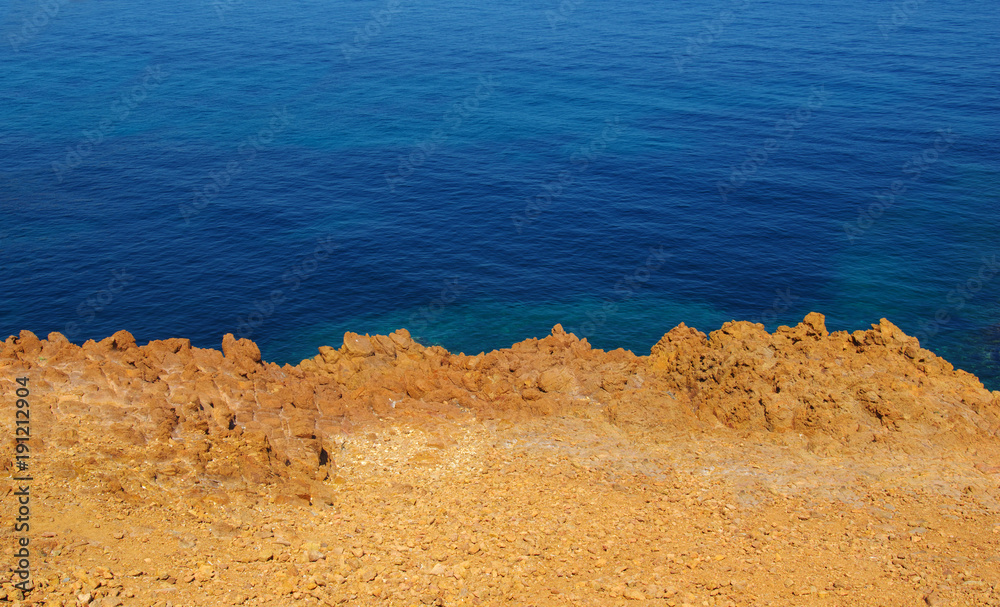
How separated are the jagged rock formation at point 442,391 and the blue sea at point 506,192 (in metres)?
25.1

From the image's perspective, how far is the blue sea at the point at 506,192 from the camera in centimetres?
8012

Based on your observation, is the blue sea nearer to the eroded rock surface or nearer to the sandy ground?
the eroded rock surface

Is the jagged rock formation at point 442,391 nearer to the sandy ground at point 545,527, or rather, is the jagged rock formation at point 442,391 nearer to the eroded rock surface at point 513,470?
the eroded rock surface at point 513,470

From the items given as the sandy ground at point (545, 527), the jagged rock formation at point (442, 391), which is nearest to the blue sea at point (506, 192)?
the jagged rock formation at point (442, 391)

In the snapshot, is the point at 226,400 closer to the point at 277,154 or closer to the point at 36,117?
the point at 277,154

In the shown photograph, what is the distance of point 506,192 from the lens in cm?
10825

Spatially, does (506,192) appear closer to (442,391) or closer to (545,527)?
(442,391)

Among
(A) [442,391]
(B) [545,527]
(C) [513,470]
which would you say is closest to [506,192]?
(A) [442,391]

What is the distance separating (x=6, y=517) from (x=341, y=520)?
12.5 meters

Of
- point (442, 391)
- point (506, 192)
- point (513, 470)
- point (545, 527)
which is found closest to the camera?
point (545, 527)

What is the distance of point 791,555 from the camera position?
31750mm

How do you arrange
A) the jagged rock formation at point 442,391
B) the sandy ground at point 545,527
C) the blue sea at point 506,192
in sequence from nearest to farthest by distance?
the sandy ground at point 545,527
the jagged rock formation at point 442,391
the blue sea at point 506,192

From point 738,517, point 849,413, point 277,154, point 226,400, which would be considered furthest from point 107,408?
point 277,154

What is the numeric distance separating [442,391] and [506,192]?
66360 millimetres
